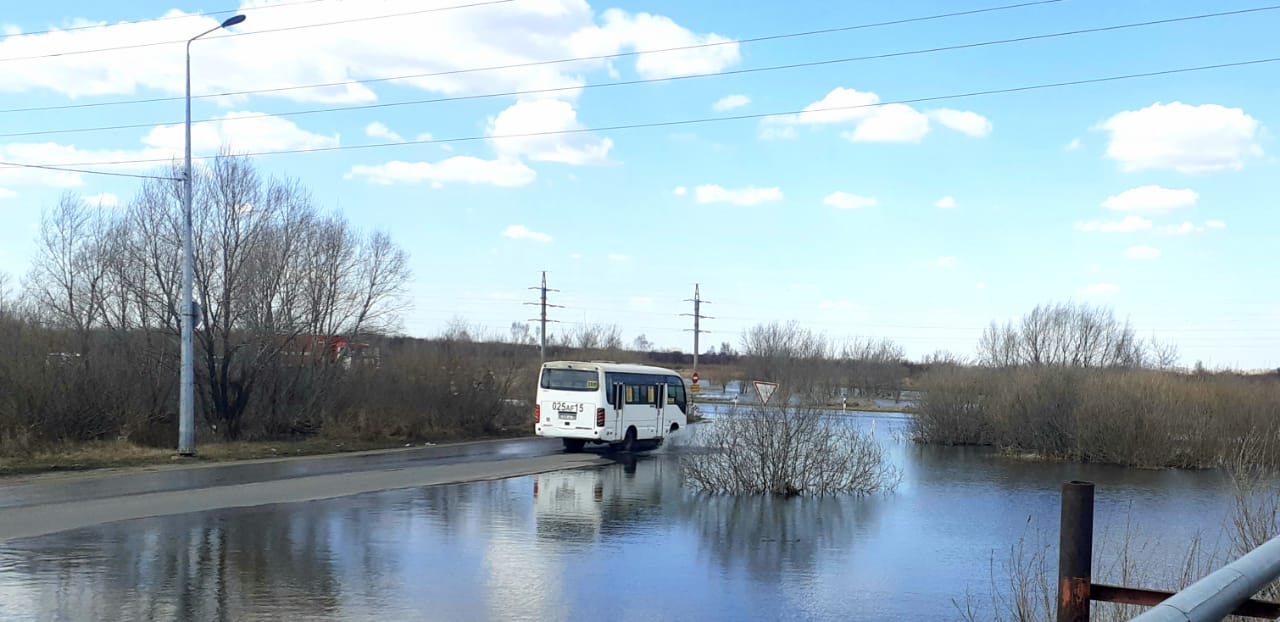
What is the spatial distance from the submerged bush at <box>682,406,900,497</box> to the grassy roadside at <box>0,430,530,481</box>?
491 inches

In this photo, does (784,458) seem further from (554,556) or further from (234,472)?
(234,472)

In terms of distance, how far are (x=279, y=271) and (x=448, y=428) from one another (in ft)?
26.2

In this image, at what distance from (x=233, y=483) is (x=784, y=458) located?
10566mm

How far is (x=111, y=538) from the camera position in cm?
1296

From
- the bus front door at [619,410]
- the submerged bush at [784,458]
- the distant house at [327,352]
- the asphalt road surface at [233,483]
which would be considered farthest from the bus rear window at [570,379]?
the distant house at [327,352]

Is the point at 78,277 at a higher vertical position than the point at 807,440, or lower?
higher

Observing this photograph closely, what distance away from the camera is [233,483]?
19.7 m

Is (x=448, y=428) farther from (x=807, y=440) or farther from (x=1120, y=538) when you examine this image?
(x=1120, y=538)

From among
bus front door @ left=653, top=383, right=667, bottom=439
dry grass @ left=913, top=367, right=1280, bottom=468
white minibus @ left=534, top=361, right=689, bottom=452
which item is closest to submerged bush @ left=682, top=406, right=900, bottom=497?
white minibus @ left=534, top=361, right=689, bottom=452

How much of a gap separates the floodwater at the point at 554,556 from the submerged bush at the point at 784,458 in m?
0.63

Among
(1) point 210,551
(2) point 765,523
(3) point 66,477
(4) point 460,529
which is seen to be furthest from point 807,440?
(3) point 66,477

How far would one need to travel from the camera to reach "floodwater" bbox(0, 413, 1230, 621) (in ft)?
31.9

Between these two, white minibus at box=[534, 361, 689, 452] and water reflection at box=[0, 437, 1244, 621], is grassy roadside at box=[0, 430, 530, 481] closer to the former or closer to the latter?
white minibus at box=[534, 361, 689, 452]

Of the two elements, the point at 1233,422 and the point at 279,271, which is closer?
the point at 1233,422
